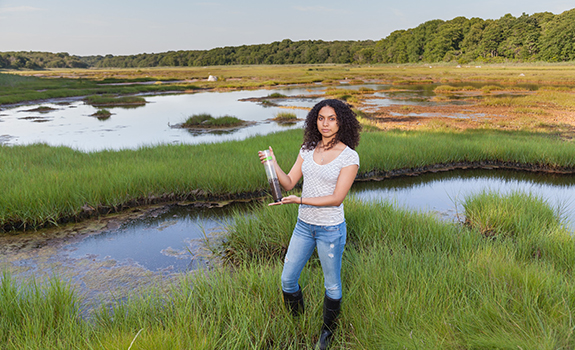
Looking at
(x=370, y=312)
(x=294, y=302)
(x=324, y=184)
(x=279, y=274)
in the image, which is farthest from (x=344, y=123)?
(x=279, y=274)

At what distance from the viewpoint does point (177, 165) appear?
29.5 feet

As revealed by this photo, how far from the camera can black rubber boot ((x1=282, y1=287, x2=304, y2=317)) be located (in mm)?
3000

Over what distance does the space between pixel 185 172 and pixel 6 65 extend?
447 feet

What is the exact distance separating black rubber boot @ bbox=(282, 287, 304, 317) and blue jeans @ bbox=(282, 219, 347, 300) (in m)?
0.20

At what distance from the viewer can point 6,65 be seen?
110750mm

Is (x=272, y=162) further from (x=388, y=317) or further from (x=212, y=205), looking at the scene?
(x=212, y=205)

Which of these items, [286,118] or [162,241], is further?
[286,118]

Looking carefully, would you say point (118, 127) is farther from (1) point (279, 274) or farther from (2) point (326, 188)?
(2) point (326, 188)

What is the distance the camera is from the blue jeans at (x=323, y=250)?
2.59 metres

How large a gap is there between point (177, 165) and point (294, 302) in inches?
263

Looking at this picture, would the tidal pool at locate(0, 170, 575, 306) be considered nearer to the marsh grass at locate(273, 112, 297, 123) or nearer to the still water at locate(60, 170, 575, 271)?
the still water at locate(60, 170, 575, 271)

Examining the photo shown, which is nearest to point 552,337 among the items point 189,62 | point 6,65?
point 6,65

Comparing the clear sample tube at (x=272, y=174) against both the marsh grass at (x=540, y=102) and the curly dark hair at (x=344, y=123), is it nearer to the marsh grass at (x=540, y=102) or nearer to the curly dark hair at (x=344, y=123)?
the curly dark hair at (x=344, y=123)

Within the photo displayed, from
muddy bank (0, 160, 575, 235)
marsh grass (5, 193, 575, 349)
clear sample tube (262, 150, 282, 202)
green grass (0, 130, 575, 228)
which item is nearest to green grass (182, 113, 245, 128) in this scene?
green grass (0, 130, 575, 228)
